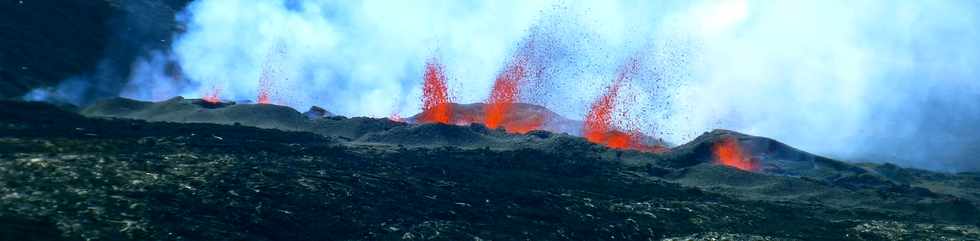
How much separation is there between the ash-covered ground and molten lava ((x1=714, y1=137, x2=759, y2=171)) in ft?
10.4

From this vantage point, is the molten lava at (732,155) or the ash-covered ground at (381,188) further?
the molten lava at (732,155)

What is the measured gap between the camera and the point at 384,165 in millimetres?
64125

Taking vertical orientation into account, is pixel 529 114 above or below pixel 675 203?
above

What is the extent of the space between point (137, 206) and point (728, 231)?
3282cm

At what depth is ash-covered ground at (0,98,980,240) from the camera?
40.6 meters

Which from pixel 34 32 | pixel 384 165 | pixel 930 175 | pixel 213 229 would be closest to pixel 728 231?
pixel 384 165

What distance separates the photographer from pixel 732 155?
99000mm

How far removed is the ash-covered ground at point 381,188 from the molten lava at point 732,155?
10.4 ft

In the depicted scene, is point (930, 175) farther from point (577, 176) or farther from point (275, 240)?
point (275, 240)

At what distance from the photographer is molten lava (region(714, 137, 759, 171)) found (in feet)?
317

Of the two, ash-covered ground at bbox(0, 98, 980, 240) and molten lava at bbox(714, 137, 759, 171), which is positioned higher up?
molten lava at bbox(714, 137, 759, 171)

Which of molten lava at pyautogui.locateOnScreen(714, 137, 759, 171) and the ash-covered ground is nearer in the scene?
the ash-covered ground

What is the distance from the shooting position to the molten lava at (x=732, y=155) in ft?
317

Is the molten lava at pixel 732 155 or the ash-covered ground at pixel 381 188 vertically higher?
the molten lava at pixel 732 155
